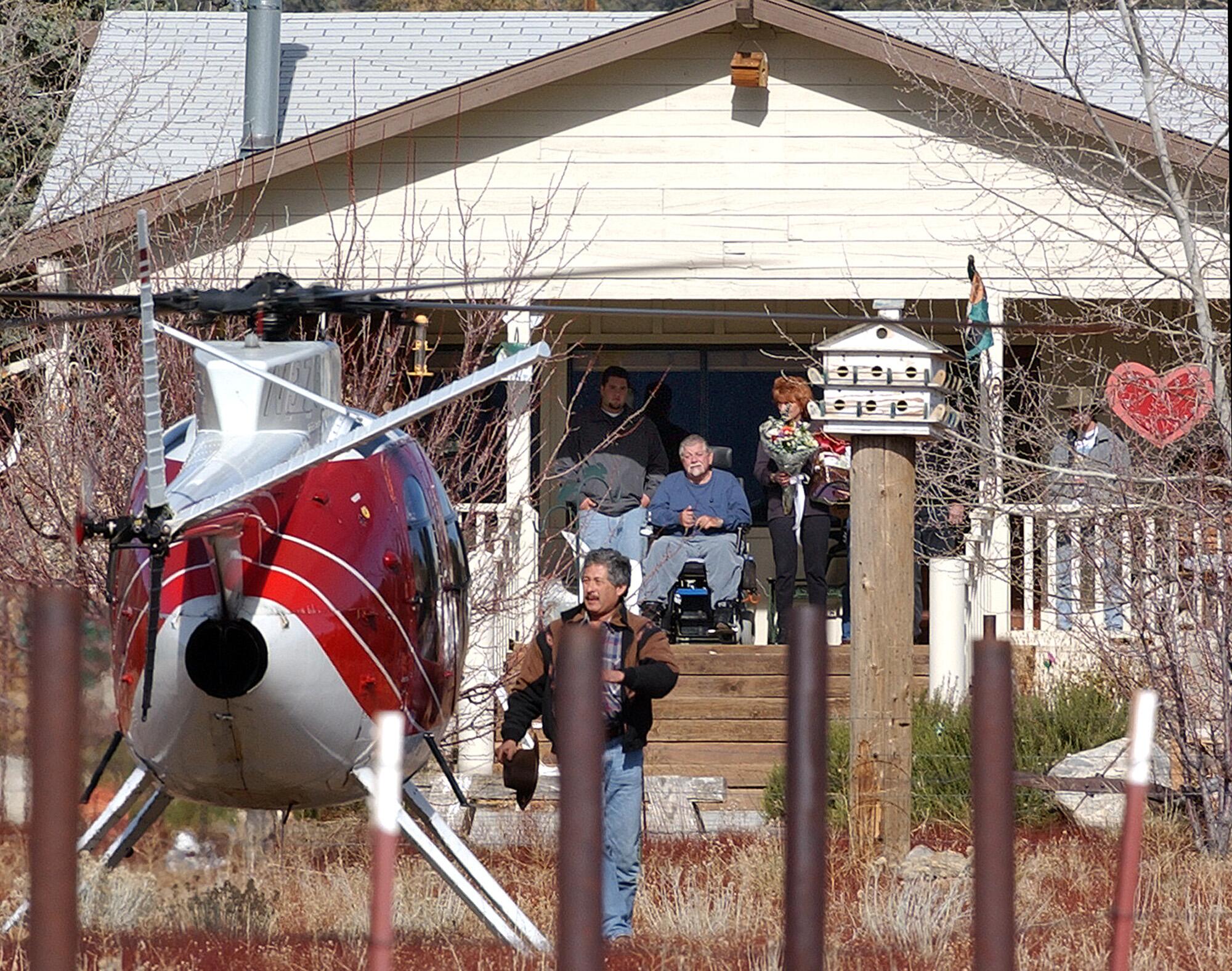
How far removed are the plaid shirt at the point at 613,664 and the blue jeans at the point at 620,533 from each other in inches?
203

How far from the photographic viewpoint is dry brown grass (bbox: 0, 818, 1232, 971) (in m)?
6.85

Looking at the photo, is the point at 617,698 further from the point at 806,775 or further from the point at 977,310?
the point at 806,775

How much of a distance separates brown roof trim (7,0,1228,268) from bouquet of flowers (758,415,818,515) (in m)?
2.55

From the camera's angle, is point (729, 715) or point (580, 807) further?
point (729, 715)

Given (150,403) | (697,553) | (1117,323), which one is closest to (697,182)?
(697,553)

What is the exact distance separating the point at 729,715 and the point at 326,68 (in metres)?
7.32

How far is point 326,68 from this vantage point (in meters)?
16.2

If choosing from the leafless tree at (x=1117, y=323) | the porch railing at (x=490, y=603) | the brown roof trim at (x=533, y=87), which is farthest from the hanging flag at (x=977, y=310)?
the porch railing at (x=490, y=603)

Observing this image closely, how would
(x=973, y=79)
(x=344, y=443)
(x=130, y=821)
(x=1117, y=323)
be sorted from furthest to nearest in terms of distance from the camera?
1. (x=973, y=79)
2. (x=1117, y=323)
3. (x=130, y=821)
4. (x=344, y=443)

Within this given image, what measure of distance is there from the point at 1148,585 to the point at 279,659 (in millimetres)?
5512

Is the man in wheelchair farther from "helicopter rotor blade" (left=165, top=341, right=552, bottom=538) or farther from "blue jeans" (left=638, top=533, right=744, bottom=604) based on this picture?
"helicopter rotor blade" (left=165, top=341, right=552, bottom=538)

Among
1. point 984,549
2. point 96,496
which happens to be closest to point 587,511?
point 984,549

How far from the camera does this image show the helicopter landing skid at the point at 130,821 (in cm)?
707

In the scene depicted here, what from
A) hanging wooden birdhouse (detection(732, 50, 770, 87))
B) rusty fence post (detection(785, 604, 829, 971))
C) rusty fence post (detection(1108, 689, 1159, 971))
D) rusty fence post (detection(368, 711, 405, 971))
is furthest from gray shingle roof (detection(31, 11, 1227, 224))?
rusty fence post (detection(368, 711, 405, 971))
